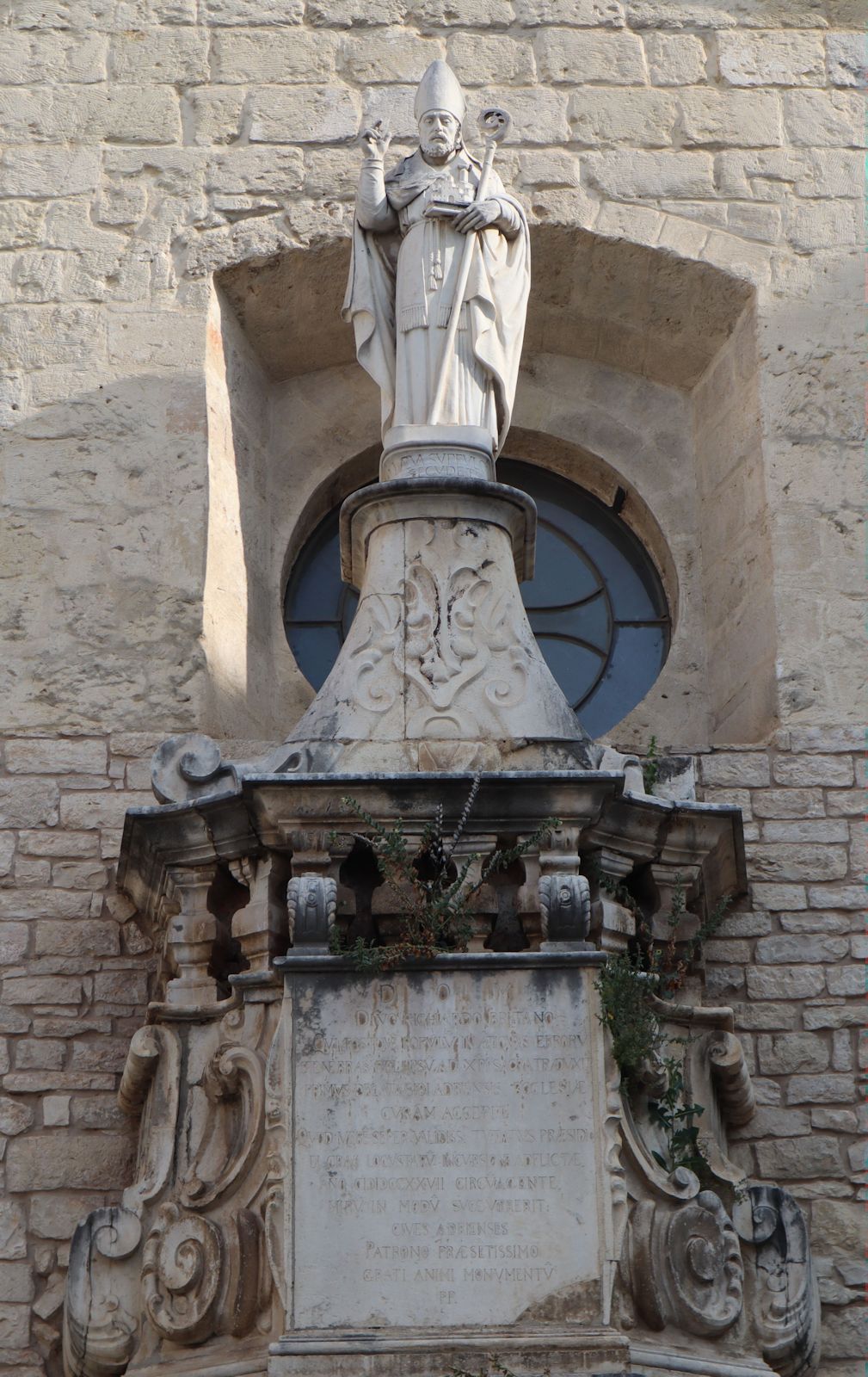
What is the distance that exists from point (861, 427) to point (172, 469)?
294 cm

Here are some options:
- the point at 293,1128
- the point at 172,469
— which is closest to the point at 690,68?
the point at 172,469

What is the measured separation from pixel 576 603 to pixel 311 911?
358 centimetres

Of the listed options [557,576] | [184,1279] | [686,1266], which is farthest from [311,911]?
[557,576]

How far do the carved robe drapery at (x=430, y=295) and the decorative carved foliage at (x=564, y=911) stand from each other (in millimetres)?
1970

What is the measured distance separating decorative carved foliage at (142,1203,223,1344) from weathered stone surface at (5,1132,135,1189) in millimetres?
1187

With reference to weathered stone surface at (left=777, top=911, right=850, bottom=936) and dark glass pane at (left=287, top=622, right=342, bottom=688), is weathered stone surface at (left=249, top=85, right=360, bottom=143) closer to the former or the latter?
dark glass pane at (left=287, top=622, right=342, bottom=688)

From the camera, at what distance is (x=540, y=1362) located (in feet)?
21.2

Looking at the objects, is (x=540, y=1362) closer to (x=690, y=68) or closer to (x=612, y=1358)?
(x=612, y=1358)

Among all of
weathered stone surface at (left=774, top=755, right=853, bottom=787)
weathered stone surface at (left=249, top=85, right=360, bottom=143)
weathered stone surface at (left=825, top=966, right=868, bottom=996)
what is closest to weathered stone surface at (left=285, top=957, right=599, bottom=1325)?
weathered stone surface at (left=825, top=966, right=868, bottom=996)

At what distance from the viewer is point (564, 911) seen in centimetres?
696

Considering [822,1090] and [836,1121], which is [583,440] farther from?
[836,1121]

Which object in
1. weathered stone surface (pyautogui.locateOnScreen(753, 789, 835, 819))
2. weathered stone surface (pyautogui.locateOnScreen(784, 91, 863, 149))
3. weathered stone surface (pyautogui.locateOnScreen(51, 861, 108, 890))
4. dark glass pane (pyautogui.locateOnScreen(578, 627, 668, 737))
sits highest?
weathered stone surface (pyautogui.locateOnScreen(784, 91, 863, 149))

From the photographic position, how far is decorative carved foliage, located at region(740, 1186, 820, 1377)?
23.3 feet

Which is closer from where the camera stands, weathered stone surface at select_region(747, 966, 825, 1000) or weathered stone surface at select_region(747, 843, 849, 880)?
weathered stone surface at select_region(747, 966, 825, 1000)
